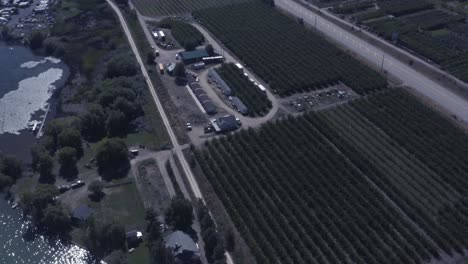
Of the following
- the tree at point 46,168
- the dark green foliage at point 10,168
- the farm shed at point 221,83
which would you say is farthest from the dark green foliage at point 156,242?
the farm shed at point 221,83

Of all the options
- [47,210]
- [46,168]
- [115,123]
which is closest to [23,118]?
[115,123]

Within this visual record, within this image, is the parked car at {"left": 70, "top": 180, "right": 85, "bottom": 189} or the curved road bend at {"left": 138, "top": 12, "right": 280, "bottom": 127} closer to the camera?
the parked car at {"left": 70, "top": 180, "right": 85, "bottom": 189}

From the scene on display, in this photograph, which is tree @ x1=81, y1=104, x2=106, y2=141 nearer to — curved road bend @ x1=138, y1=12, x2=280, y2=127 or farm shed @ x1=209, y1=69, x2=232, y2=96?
curved road bend @ x1=138, y1=12, x2=280, y2=127

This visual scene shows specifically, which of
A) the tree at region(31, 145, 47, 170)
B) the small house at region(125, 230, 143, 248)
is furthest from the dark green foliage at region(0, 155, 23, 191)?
the small house at region(125, 230, 143, 248)

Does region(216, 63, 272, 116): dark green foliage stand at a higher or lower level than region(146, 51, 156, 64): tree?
lower

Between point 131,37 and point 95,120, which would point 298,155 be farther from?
point 131,37

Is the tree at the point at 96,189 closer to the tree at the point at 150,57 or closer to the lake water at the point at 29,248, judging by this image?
the lake water at the point at 29,248
